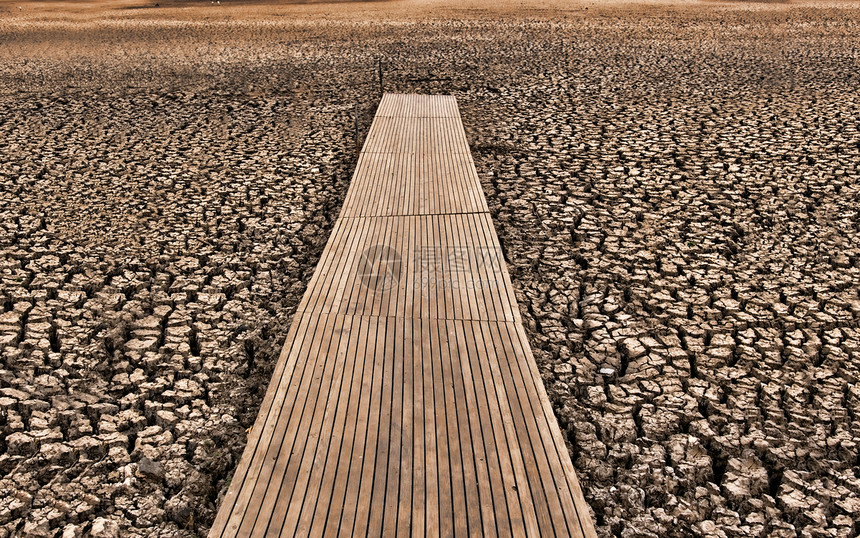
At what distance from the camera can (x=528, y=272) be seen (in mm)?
6859

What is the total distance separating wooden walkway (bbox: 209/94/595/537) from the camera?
371 cm

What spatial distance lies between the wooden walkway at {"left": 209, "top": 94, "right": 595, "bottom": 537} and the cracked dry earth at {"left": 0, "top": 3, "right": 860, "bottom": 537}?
0.39 meters

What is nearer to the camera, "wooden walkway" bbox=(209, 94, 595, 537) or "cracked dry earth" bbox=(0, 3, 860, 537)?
"wooden walkway" bbox=(209, 94, 595, 537)

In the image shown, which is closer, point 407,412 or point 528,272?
point 407,412

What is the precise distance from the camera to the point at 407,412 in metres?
4.50

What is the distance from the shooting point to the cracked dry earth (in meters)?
4.30

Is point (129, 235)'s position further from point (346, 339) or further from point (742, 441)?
point (742, 441)

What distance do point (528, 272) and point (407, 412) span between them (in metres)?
2.88

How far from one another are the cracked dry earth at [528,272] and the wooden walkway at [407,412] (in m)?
0.39

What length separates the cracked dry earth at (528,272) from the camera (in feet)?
14.1

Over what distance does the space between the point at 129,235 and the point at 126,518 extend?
4.65 metres

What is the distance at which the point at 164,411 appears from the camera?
4.86 metres

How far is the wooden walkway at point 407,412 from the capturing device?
3.71 m

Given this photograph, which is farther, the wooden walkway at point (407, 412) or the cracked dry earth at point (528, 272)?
the cracked dry earth at point (528, 272)
